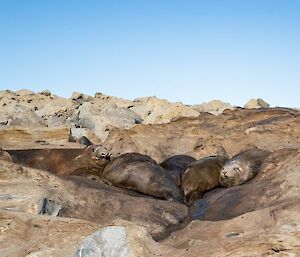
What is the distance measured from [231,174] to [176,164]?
2.47 metres

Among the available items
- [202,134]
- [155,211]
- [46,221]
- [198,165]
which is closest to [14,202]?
[46,221]

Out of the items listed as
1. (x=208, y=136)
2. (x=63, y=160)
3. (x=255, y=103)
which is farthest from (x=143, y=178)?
(x=255, y=103)

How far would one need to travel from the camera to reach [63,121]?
2983 centimetres

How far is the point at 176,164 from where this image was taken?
42.5ft

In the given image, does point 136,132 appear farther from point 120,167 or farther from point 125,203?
point 125,203

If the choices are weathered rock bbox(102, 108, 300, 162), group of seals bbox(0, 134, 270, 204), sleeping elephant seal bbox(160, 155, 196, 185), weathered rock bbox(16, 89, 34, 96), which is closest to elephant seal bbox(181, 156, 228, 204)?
group of seals bbox(0, 134, 270, 204)

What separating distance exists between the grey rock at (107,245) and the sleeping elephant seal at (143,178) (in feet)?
18.3

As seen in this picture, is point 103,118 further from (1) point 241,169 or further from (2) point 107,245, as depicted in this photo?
Answer: (2) point 107,245

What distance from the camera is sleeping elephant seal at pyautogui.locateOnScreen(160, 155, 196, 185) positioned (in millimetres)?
11981

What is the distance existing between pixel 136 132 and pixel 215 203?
6436 mm

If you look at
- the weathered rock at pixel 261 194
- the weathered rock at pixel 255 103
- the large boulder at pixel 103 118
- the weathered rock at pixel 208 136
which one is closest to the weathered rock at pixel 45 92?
the large boulder at pixel 103 118

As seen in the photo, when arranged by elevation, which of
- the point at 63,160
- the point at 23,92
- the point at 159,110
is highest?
the point at 23,92

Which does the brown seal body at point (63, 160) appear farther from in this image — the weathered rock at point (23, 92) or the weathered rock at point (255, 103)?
the weathered rock at point (23, 92)

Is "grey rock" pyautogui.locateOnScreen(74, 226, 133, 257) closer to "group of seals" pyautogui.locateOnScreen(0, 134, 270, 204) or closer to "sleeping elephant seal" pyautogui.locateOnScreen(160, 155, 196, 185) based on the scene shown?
"group of seals" pyautogui.locateOnScreen(0, 134, 270, 204)
